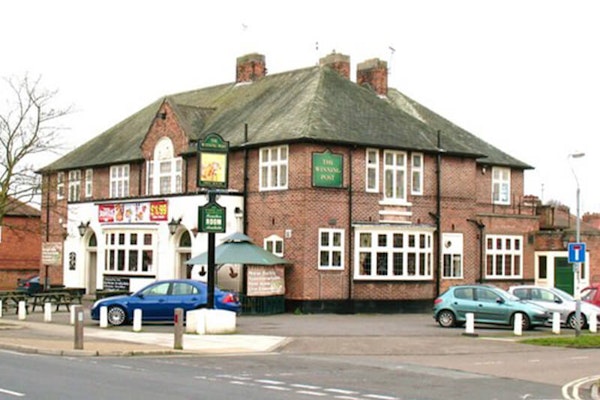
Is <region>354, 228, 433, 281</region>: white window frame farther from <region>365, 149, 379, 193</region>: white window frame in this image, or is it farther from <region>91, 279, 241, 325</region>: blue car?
<region>91, 279, 241, 325</region>: blue car

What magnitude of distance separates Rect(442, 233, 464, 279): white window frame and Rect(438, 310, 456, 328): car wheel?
32.9ft

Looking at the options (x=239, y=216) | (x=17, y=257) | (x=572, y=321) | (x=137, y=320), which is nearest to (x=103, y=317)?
(x=137, y=320)

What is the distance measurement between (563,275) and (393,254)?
11939 mm

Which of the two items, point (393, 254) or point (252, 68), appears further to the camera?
point (252, 68)

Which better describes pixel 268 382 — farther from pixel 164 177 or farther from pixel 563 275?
pixel 563 275

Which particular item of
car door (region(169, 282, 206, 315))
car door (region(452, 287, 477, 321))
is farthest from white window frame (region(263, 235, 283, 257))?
car door (region(452, 287, 477, 321))

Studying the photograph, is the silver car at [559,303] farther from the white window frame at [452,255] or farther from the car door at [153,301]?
the car door at [153,301]

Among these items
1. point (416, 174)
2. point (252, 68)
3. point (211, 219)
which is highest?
point (252, 68)

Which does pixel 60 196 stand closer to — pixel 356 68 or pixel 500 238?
pixel 356 68

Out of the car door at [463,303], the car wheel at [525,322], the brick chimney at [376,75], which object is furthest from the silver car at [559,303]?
the brick chimney at [376,75]

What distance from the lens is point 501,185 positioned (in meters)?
48.8

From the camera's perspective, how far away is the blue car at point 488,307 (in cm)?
3142

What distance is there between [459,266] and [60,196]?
22748 mm

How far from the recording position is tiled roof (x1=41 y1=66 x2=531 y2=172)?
40.2 metres
